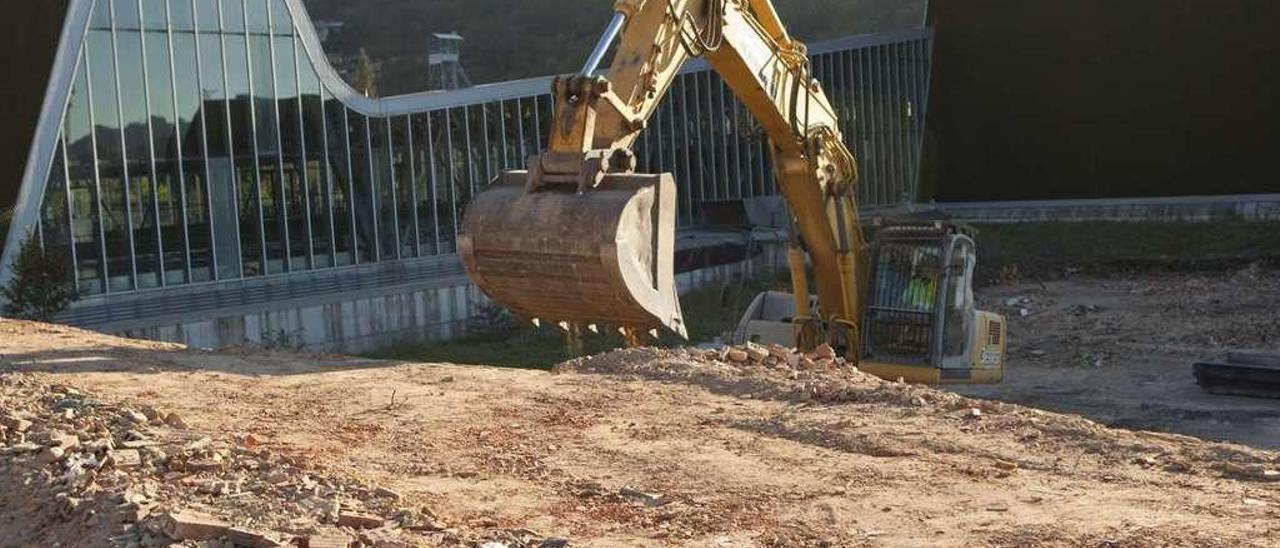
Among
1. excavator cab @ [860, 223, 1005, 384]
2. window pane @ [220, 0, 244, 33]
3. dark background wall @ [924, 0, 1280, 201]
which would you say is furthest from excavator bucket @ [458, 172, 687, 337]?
dark background wall @ [924, 0, 1280, 201]

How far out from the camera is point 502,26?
9206 centimetres

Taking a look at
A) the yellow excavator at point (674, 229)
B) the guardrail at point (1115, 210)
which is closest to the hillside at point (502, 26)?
the guardrail at point (1115, 210)

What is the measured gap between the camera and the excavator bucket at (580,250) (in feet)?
38.2

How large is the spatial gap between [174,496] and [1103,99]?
3621 cm

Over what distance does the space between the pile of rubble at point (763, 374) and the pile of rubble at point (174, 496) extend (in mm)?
4360

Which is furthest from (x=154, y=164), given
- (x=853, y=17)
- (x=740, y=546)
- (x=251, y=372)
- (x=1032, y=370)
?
(x=853, y=17)

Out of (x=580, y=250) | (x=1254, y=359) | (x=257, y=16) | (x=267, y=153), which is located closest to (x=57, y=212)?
(x=267, y=153)

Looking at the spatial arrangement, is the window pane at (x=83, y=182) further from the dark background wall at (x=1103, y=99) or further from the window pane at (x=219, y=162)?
the dark background wall at (x=1103, y=99)

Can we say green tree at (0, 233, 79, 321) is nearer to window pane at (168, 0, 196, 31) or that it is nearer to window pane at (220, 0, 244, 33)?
window pane at (168, 0, 196, 31)

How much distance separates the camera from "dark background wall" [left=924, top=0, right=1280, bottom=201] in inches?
1537

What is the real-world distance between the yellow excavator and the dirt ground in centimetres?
101

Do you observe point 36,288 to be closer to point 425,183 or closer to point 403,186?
point 403,186

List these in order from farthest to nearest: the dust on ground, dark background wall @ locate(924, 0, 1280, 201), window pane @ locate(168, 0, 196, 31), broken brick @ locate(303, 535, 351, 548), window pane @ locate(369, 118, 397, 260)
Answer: dark background wall @ locate(924, 0, 1280, 201), window pane @ locate(369, 118, 397, 260), window pane @ locate(168, 0, 196, 31), the dust on ground, broken brick @ locate(303, 535, 351, 548)

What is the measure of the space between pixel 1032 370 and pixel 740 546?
16474 mm
